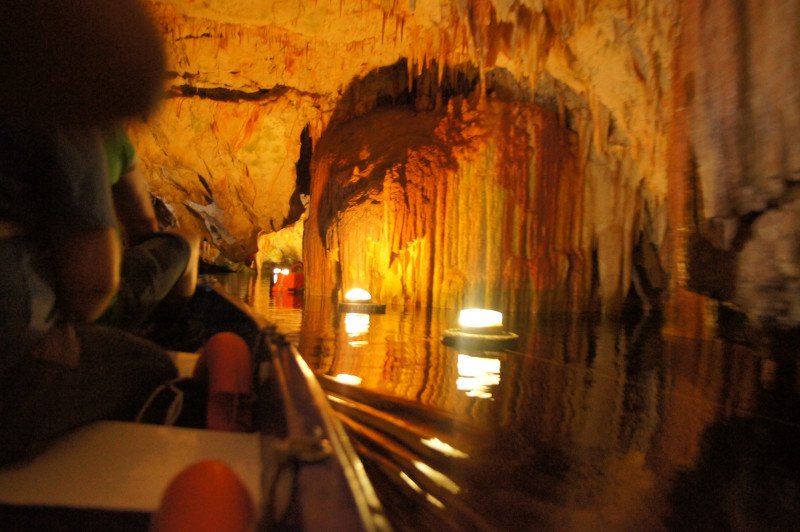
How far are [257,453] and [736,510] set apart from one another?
1666mm

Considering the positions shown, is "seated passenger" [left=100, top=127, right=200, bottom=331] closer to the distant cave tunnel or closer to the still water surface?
the still water surface

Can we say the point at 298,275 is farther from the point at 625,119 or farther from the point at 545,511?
the point at 545,511

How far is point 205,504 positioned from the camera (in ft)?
2.70

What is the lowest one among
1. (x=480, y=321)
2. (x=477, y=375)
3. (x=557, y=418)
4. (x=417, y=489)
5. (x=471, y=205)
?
(x=417, y=489)

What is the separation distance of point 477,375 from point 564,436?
1200 millimetres

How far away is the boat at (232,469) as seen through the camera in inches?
26.5

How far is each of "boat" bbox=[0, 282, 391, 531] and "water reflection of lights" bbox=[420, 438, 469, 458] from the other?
3.17ft

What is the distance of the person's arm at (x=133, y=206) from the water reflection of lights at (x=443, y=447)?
1.44 meters

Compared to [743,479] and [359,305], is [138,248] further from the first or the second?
[359,305]

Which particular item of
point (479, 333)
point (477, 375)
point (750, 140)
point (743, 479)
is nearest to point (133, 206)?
point (743, 479)

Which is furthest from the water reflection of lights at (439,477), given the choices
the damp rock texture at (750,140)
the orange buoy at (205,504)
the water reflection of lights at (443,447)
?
the damp rock texture at (750,140)

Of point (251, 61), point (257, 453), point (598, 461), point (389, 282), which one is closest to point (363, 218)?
point (389, 282)

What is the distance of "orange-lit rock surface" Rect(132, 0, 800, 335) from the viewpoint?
21.7 ft

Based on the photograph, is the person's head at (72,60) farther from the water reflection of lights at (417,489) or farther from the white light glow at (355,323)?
the white light glow at (355,323)
